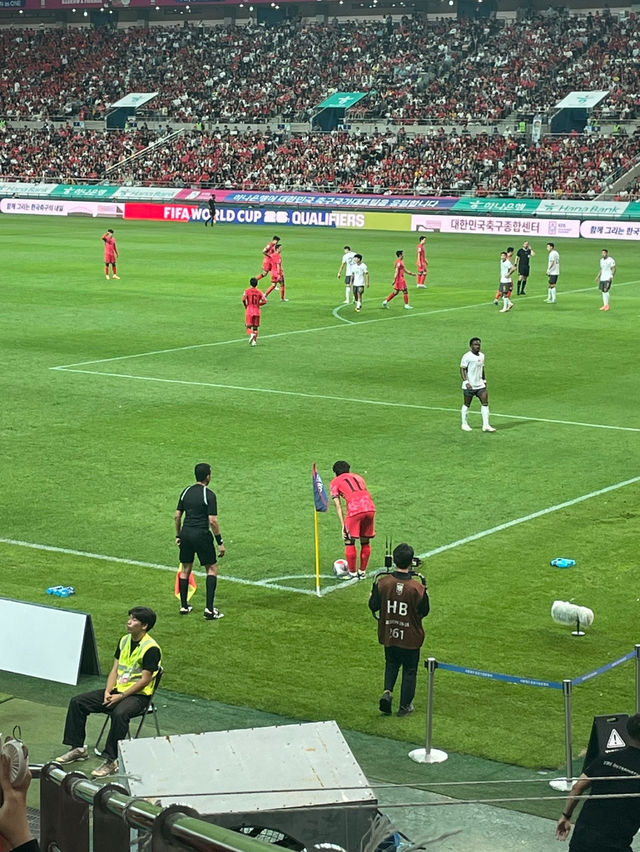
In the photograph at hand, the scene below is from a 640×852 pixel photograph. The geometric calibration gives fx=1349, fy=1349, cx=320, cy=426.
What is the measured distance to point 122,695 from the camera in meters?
11.0

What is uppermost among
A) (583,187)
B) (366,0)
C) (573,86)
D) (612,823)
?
(366,0)

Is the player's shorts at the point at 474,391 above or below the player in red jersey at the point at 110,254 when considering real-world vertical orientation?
below

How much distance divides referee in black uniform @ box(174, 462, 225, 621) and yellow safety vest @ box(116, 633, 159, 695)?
3129 millimetres

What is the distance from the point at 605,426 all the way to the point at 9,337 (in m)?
16.7

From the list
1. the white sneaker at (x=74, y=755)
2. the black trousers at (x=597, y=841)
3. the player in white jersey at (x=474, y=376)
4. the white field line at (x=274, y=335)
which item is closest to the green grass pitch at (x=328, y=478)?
the white field line at (x=274, y=335)

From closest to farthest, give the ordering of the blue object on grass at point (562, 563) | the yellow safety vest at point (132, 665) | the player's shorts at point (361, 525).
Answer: the yellow safety vest at point (132, 665) < the player's shorts at point (361, 525) < the blue object on grass at point (562, 563)

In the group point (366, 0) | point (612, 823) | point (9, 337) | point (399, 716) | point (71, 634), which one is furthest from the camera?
point (366, 0)

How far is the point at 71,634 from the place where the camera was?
12898 millimetres

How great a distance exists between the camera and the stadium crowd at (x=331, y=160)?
2965 inches

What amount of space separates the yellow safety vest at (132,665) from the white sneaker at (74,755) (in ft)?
1.88

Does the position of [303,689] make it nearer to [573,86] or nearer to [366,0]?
[573,86]

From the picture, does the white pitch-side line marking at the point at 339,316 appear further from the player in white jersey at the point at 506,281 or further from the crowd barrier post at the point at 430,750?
the crowd barrier post at the point at 430,750

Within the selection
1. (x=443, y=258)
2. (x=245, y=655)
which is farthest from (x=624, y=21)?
(x=245, y=655)

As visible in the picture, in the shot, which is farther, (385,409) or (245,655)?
(385,409)
